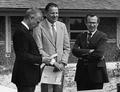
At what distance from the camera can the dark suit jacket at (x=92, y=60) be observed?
540 centimetres

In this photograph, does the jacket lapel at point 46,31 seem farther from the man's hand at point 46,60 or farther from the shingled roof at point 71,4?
the shingled roof at point 71,4

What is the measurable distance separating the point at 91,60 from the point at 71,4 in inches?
429

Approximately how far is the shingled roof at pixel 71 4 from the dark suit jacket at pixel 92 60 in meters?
9.59

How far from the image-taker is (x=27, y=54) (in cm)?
483

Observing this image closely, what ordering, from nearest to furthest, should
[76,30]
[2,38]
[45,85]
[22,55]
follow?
[22,55] < [45,85] < [2,38] < [76,30]

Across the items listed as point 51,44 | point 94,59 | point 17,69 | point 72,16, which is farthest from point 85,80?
point 72,16

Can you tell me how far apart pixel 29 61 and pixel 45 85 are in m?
0.71

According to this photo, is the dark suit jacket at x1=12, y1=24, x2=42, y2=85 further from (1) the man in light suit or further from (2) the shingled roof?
(2) the shingled roof

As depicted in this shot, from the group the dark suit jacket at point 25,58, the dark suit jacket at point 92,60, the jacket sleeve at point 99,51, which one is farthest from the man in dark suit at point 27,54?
the jacket sleeve at point 99,51

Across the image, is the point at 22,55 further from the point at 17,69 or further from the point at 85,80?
the point at 85,80

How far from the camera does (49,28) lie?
5473mm

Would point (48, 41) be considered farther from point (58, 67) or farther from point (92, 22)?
point (92, 22)

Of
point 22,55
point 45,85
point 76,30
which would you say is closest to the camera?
point 22,55

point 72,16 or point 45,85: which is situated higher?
point 72,16
